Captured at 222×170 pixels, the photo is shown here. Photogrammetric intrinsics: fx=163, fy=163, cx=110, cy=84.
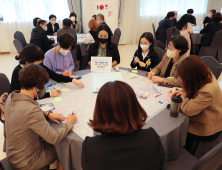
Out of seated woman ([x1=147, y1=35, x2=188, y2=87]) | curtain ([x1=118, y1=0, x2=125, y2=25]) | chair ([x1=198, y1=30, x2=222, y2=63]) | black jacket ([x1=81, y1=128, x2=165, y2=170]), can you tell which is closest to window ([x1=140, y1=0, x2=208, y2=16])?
curtain ([x1=118, y1=0, x2=125, y2=25])

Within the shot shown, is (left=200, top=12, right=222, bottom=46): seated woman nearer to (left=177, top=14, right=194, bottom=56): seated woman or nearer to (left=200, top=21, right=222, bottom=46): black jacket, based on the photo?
(left=200, top=21, right=222, bottom=46): black jacket

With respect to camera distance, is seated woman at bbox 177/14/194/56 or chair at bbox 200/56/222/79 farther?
seated woman at bbox 177/14/194/56

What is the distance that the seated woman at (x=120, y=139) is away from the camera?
0.84 m

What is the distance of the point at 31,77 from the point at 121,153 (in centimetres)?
87

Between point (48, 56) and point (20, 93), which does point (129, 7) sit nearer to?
point (48, 56)

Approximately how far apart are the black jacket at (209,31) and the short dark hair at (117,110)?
4.76 meters

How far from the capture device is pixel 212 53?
4695 mm

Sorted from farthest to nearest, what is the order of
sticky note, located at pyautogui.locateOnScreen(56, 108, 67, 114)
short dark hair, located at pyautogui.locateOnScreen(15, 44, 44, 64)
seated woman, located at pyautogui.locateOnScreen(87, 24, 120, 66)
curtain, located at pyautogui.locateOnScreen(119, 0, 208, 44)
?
1. curtain, located at pyautogui.locateOnScreen(119, 0, 208, 44)
2. seated woman, located at pyautogui.locateOnScreen(87, 24, 120, 66)
3. short dark hair, located at pyautogui.locateOnScreen(15, 44, 44, 64)
4. sticky note, located at pyautogui.locateOnScreen(56, 108, 67, 114)

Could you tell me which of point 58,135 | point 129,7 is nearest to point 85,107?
point 58,135

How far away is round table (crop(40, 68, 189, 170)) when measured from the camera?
128 centimetres

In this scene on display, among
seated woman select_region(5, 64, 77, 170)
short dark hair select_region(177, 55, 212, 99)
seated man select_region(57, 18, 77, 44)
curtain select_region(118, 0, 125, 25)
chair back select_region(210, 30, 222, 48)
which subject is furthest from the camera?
curtain select_region(118, 0, 125, 25)

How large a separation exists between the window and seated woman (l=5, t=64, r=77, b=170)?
7.50 meters

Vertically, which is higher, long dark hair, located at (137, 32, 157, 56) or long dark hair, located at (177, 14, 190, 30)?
long dark hair, located at (177, 14, 190, 30)

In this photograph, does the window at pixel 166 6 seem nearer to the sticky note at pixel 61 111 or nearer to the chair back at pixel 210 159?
the sticky note at pixel 61 111
